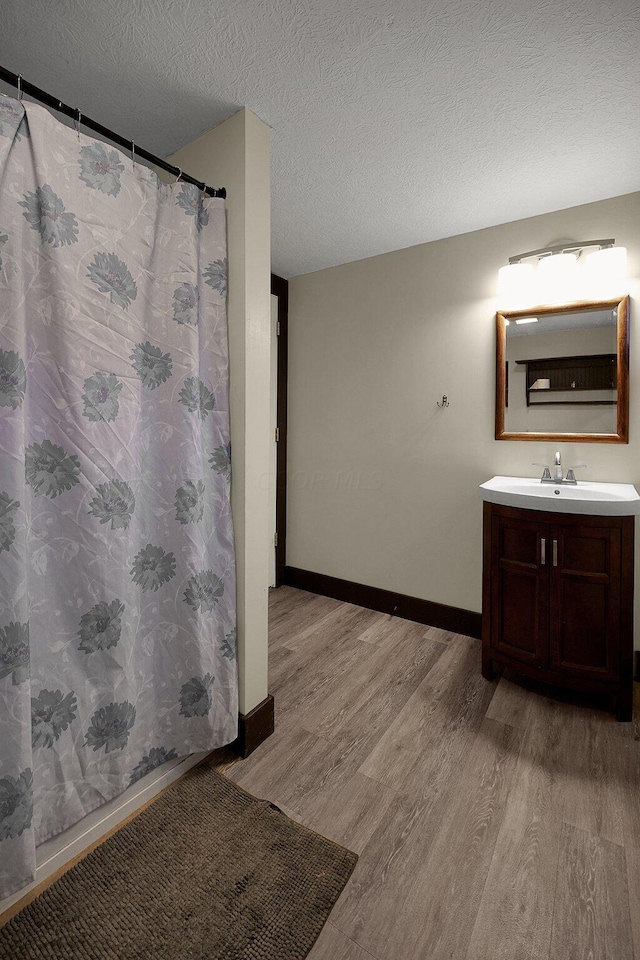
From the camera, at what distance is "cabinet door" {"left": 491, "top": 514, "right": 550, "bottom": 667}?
202 centimetres

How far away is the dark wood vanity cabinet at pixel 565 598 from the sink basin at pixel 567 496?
5 cm

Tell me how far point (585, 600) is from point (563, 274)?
164cm

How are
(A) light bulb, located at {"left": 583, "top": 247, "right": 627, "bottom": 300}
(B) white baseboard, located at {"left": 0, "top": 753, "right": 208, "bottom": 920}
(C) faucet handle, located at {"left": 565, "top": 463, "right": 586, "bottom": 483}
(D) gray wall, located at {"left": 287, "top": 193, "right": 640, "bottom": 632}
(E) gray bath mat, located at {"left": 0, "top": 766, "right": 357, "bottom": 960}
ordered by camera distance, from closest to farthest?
(E) gray bath mat, located at {"left": 0, "top": 766, "right": 357, "bottom": 960}, (B) white baseboard, located at {"left": 0, "top": 753, "right": 208, "bottom": 920}, (A) light bulb, located at {"left": 583, "top": 247, "right": 627, "bottom": 300}, (C) faucet handle, located at {"left": 565, "top": 463, "right": 586, "bottom": 483}, (D) gray wall, located at {"left": 287, "top": 193, "right": 640, "bottom": 632}

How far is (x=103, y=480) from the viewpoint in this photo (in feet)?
4.38

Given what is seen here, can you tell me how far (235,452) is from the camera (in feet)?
5.56

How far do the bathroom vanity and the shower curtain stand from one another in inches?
51.4

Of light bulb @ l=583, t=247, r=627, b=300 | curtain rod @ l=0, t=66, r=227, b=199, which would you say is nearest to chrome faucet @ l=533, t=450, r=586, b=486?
light bulb @ l=583, t=247, r=627, b=300

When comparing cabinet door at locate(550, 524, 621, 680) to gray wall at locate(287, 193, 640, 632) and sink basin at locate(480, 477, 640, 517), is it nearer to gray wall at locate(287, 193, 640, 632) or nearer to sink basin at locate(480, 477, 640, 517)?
sink basin at locate(480, 477, 640, 517)

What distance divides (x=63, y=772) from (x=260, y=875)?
0.63 m

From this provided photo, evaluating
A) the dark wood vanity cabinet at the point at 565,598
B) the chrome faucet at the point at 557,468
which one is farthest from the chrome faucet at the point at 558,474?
the dark wood vanity cabinet at the point at 565,598

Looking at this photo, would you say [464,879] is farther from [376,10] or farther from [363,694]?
[376,10]

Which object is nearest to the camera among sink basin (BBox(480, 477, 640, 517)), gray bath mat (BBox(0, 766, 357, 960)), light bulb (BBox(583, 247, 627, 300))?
gray bath mat (BBox(0, 766, 357, 960))

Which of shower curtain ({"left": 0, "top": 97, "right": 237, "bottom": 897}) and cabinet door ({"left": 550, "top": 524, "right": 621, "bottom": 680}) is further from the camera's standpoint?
cabinet door ({"left": 550, "top": 524, "right": 621, "bottom": 680})

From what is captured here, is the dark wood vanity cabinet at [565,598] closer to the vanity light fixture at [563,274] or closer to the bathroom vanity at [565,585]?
the bathroom vanity at [565,585]
